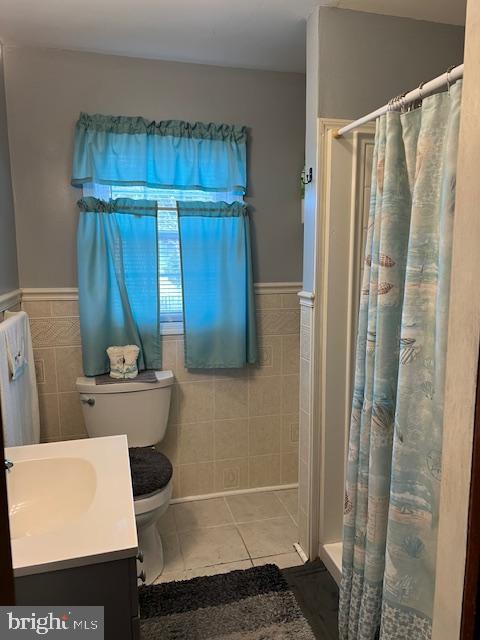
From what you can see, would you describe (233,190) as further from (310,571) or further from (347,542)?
(310,571)

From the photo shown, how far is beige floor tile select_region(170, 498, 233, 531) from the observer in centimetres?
228

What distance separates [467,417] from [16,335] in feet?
5.04

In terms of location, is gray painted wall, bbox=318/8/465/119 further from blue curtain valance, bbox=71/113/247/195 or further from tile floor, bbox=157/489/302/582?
tile floor, bbox=157/489/302/582

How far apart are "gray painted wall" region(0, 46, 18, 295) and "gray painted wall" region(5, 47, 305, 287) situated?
1.8 inches

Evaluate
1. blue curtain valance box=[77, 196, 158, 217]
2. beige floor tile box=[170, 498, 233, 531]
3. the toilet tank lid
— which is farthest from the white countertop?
blue curtain valance box=[77, 196, 158, 217]

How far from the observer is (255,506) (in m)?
2.45

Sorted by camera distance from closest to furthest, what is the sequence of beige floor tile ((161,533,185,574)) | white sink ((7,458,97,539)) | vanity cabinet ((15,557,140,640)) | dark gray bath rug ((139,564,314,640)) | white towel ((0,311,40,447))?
vanity cabinet ((15,557,140,640)), white sink ((7,458,97,539)), white towel ((0,311,40,447)), dark gray bath rug ((139,564,314,640)), beige floor tile ((161,533,185,574))

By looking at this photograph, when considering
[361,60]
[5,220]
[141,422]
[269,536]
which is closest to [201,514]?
[269,536]

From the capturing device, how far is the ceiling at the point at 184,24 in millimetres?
1686

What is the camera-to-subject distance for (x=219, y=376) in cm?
245

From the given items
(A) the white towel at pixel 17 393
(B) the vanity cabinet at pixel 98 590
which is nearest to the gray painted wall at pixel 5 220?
(A) the white towel at pixel 17 393

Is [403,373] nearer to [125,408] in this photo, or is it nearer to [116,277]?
[125,408]

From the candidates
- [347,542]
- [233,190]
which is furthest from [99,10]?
[347,542]

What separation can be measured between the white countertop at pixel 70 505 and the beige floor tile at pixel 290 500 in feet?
4.28
